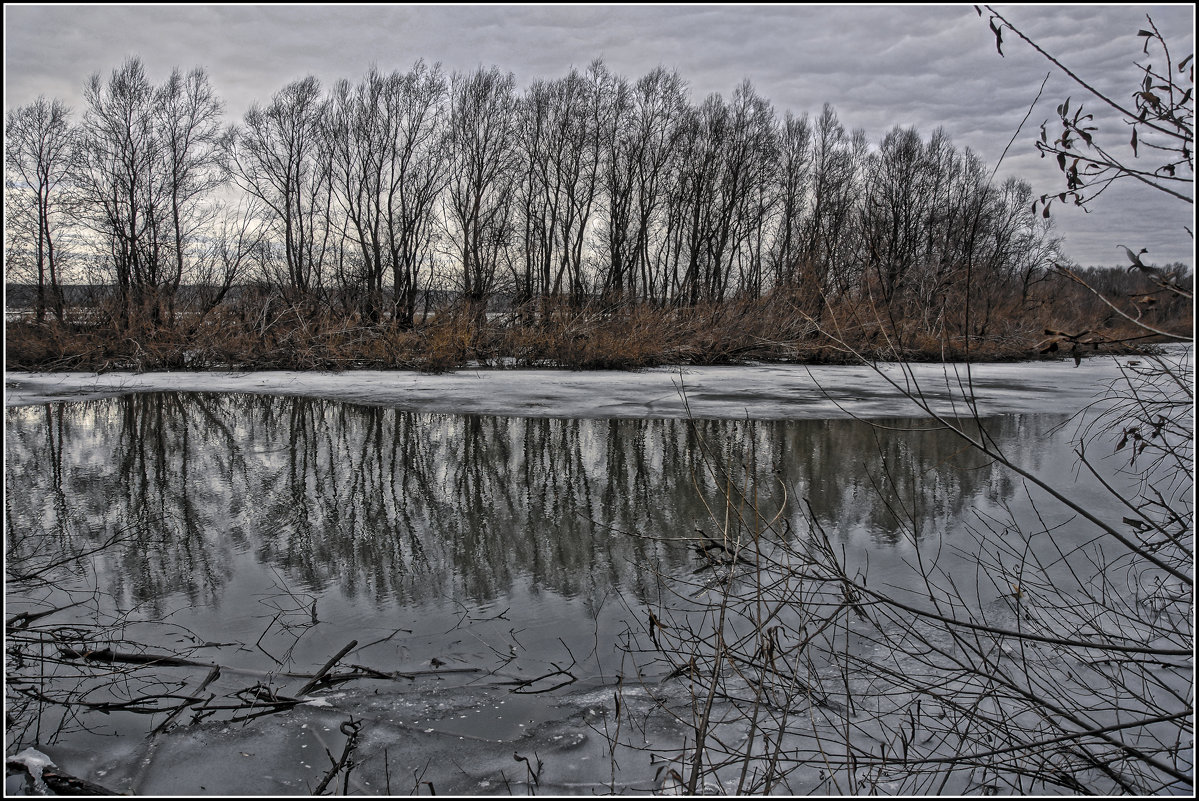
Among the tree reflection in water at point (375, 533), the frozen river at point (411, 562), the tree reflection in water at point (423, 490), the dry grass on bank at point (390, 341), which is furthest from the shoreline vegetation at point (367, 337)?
the tree reflection in water at point (375, 533)

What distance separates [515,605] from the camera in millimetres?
4426

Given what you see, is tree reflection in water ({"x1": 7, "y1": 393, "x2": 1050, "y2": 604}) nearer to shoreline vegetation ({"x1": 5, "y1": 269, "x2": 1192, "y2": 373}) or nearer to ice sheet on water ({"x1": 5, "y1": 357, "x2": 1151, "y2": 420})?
ice sheet on water ({"x1": 5, "y1": 357, "x2": 1151, "y2": 420})

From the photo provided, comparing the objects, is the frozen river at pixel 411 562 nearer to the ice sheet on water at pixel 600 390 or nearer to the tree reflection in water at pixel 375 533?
the tree reflection in water at pixel 375 533

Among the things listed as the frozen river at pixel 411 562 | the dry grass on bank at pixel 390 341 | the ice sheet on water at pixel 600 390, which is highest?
the dry grass on bank at pixel 390 341

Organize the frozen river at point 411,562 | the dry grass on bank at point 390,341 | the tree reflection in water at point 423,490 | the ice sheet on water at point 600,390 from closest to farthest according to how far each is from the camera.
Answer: the frozen river at point 411,562 → the tree reflection in water at point 423,490 → the ice sheet on water at point 600,390 → the dry grass on bank at point 390,341

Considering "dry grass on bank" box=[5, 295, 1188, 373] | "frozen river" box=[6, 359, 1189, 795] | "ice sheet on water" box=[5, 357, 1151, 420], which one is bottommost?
"frozen river" box=[6, 359, 1189, 795]

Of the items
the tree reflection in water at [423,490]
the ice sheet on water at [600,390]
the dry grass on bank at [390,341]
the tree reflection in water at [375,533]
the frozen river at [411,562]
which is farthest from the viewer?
the dry grass on bank at [390,341]

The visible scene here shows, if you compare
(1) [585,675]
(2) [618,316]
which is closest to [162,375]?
(2) [618,316]

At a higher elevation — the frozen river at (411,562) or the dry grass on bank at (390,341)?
the dry grass on bank at (390,341)

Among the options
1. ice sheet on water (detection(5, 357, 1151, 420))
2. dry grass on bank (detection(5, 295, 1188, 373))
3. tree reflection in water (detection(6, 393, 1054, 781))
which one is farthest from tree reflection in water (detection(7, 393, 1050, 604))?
dry grass on bank (detection(5, 295, 1188, 373))

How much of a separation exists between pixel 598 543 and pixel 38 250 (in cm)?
2194

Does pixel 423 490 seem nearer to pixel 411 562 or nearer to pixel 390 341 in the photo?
pixel 411 562

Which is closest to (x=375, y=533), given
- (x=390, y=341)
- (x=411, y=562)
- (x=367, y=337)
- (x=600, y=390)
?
(x=411, y=562)

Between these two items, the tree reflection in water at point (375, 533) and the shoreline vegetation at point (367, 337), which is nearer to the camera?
the tree reflection in water at point (375, 533)
